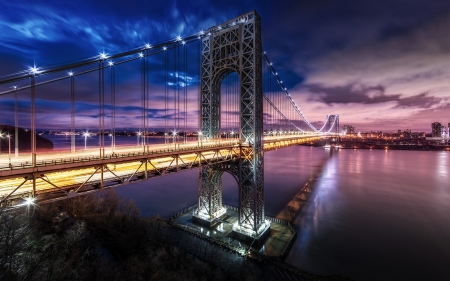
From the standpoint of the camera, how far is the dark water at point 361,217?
1792cm

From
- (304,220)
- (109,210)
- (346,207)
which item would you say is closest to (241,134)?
(304,220)

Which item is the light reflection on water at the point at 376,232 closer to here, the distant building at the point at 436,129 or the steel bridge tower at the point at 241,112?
the steel bridge tower at the point at 241,112

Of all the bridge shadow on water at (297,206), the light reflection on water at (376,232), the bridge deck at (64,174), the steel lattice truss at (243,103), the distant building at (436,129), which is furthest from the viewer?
the distant building at (436,129)

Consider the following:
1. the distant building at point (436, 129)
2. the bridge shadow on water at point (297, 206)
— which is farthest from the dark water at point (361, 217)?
the distant building at point (436, 129)

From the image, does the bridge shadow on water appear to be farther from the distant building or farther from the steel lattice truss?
the distant building

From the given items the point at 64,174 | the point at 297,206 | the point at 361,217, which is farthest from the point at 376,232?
the point at 64,174

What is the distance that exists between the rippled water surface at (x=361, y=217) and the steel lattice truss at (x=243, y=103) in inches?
276

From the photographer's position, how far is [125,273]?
11.5m

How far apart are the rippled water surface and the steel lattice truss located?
23.0 feet

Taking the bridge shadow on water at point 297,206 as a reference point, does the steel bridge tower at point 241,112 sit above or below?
above

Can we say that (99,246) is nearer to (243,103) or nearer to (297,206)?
(243,103)

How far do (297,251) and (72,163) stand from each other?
19.7m

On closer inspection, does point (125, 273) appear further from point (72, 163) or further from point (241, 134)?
point (241, 134)

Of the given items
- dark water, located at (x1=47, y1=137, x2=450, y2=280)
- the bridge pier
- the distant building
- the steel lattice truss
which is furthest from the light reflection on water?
the distant building
